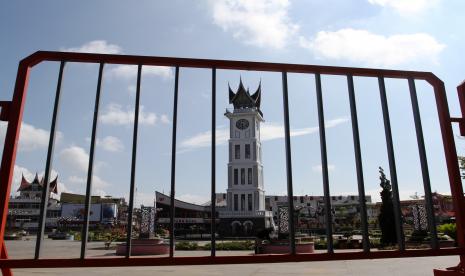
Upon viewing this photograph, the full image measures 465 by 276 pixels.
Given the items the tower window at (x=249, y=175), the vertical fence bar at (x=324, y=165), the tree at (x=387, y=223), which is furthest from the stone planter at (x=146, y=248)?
the tower window at (x=249, y=175)

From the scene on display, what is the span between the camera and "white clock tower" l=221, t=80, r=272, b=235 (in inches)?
1649

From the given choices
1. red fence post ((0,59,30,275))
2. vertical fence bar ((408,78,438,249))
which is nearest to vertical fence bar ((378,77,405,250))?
vertical fence bar ((408,78,438,249))

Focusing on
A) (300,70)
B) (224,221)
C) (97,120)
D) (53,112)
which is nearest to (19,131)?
(53,112)

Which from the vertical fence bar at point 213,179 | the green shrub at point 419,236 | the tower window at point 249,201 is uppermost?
the tower window at point 249,201

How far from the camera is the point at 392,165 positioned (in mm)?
3141

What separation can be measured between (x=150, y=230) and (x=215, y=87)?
1903 cm

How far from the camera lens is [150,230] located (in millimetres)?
20641

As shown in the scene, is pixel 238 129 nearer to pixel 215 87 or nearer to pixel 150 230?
pixel 150 230

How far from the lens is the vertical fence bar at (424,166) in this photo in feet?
10.1

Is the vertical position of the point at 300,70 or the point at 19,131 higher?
the point at 300,70

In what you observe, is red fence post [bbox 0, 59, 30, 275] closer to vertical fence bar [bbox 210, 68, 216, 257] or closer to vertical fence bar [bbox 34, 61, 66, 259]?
vertical fence bar [bbox 34, 61, 66, 259]

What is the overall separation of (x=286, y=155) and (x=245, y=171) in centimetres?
4107

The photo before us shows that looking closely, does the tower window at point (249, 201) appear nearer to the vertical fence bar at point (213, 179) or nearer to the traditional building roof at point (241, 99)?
the traditional building roof at point (241, 99)

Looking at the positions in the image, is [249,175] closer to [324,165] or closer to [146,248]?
[146,248]
